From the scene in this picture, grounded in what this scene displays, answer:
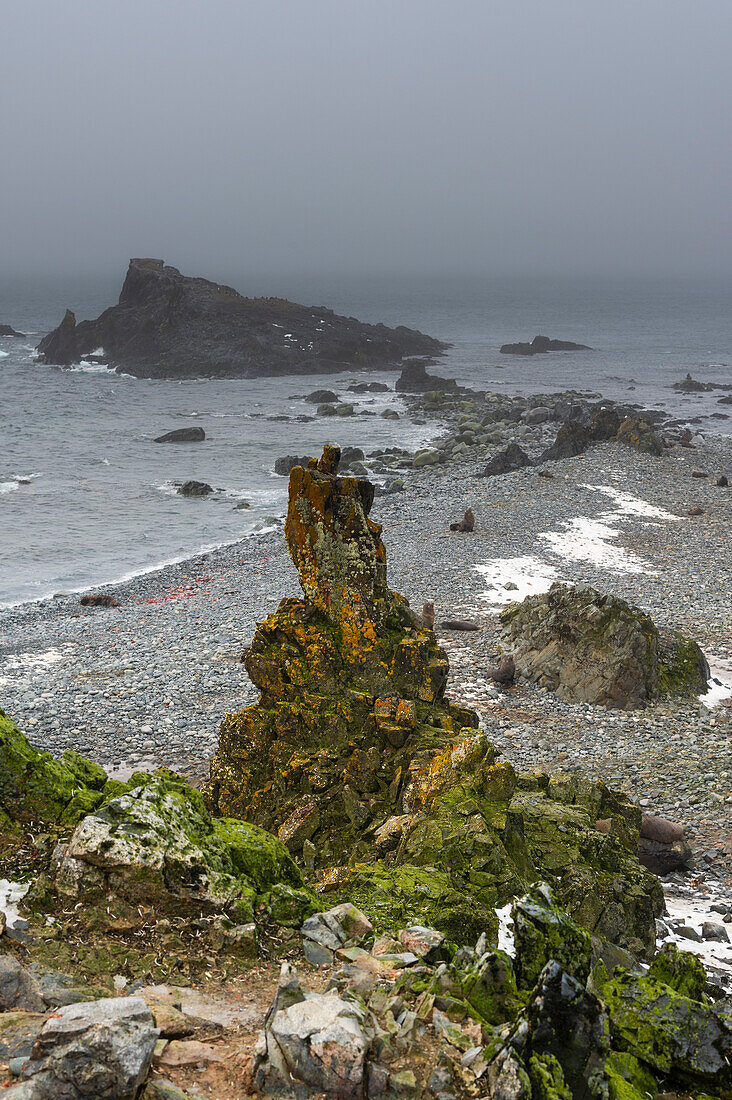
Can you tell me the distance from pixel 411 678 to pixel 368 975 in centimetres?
944

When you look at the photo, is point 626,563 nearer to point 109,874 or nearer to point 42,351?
point 109,874

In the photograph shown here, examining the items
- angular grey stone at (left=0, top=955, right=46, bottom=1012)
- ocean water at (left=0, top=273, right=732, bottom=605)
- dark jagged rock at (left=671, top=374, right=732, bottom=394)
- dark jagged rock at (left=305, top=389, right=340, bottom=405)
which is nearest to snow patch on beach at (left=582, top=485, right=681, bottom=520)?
ocean water at (left=0, top=273, right=732, bottom=605)

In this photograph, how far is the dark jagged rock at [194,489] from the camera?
187ft

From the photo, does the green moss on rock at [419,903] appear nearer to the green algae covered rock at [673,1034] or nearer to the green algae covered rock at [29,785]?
the green algae covered rock at [673,1034]

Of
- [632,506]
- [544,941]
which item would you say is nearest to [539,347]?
[632,506]

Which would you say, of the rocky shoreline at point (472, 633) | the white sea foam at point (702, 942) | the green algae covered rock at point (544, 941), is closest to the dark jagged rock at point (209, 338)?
the rocky shoreline at point (472, 633)

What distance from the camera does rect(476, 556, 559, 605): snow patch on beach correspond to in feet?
109

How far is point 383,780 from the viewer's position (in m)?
14.9

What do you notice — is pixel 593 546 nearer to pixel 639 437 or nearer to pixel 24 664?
pixel 639 437

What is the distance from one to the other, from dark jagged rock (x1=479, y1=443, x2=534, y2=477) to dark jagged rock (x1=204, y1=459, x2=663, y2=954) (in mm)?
38658

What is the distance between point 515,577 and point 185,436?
155ft

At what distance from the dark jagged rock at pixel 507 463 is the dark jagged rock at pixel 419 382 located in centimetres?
4127

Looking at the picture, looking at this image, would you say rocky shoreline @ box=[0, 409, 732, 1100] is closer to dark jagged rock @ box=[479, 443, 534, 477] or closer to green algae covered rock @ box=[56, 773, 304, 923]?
green algae covered rock @ box=[56, 773, 304, 923]

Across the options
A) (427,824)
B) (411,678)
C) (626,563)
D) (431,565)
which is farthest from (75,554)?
(427,824)
